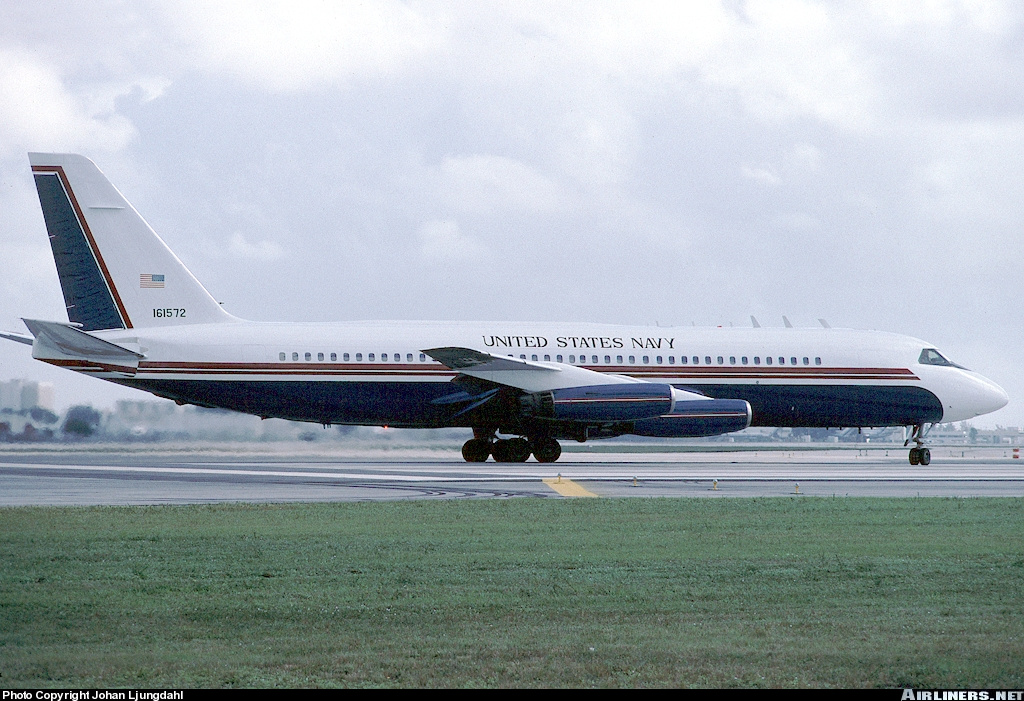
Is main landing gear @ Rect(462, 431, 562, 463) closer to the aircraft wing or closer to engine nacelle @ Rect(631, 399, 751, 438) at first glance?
the aircraft wing

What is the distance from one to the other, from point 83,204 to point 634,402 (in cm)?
1655

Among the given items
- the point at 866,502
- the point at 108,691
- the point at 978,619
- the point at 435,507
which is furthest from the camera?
the point at 866,502

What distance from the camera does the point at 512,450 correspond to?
115ft

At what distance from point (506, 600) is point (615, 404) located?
75.2ft

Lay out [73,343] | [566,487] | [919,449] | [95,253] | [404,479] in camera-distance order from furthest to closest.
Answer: [919,449], [95,253], [73,343], [404,479], [566,487]

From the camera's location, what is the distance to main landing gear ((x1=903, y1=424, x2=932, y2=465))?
37.0 metres

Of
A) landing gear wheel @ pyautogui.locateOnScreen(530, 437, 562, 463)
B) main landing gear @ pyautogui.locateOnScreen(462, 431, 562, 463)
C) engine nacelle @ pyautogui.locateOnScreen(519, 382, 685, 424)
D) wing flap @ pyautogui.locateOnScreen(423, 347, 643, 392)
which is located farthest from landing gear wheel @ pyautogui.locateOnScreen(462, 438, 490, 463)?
engine nacelle @ pyautogui.locateOnScreen(519, 382, 685, 424)

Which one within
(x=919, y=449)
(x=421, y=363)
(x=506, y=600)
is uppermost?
(x=421, y=363)

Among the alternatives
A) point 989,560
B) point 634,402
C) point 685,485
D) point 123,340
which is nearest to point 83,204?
point 123,340

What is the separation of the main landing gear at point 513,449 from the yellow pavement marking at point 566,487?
8672mm

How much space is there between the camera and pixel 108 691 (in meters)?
6.83

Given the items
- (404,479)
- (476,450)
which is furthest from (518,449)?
(404,479)

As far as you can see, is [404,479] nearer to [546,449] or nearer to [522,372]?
[522,372]

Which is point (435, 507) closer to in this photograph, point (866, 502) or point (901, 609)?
point (866, 502)
